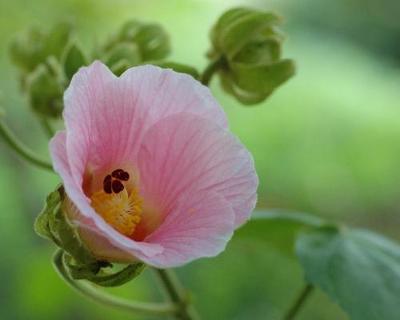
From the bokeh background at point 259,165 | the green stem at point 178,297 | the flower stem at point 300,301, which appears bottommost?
the bokeh background at point 259,165

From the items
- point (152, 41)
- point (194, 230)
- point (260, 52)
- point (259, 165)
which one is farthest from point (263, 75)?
point (259, 165)

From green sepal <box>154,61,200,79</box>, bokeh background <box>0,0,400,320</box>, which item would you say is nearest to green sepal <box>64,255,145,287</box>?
green sepal <box>154,61,200,79</box>

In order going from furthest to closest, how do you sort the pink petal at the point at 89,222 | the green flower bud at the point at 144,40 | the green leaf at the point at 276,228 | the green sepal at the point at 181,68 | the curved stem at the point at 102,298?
the green leaf at the point at 276,228, the green flower bud at the point at 144,40, the green sepal at the point at 181,68, the curved stem at the point at 102,298, the pink petal at the point at 89,222

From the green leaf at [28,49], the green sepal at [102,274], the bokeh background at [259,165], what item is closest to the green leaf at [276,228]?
the green leaf at [28,49]

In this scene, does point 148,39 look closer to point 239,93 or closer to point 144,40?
point 144,40

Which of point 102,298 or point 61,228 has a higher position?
point 61,228

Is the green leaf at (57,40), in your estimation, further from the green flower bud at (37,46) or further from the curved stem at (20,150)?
the curved stem at (20,150)

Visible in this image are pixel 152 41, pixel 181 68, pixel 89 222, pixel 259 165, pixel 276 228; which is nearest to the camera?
pixel 89 222

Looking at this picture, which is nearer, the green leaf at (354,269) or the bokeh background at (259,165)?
the green leaf at (354,269)
